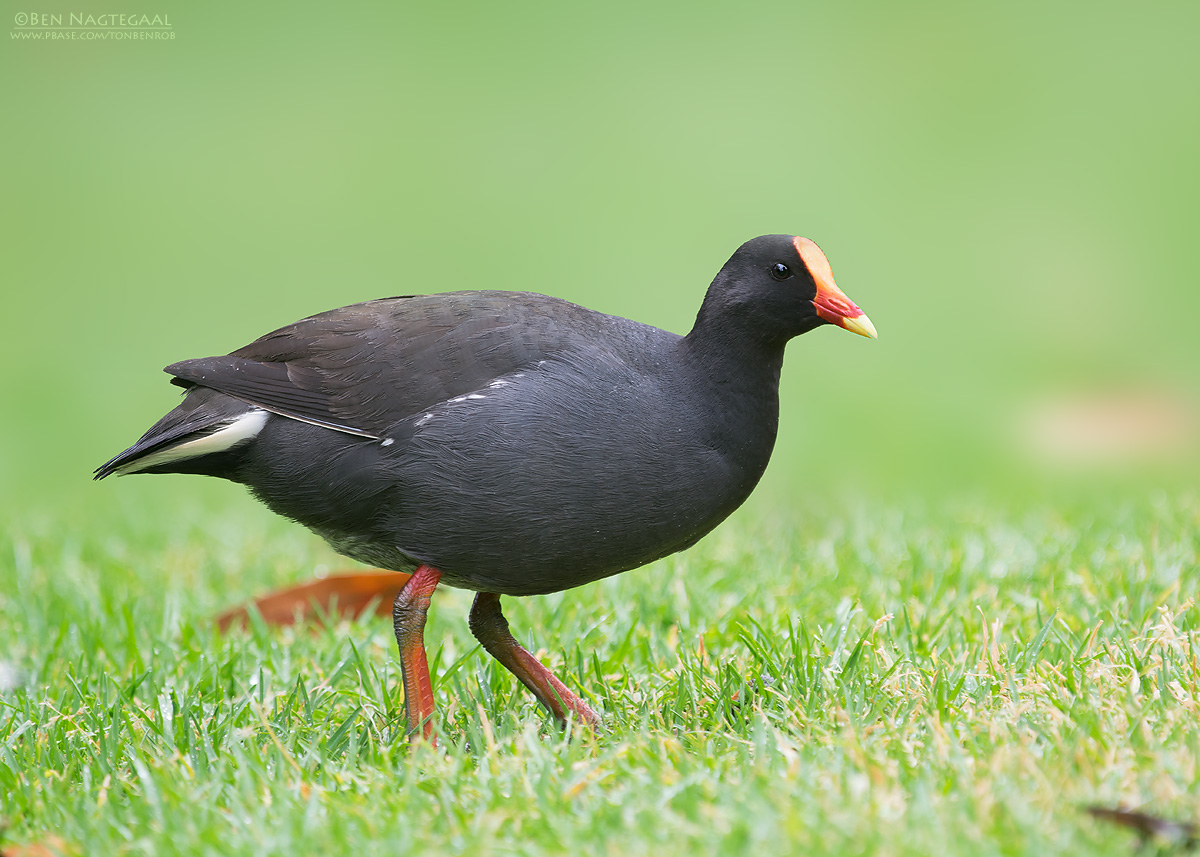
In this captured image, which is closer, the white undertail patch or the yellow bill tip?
the yellow bill tip

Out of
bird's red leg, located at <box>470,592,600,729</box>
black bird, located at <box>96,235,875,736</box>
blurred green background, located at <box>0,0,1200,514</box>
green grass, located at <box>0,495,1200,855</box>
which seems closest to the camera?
green grass, located at <box>0,495,1200,855</box>

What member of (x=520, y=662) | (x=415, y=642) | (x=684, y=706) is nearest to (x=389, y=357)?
(x=415, y=642)

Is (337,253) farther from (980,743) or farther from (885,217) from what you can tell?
(980,743)

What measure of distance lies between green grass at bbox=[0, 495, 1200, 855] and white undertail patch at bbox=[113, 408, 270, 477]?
59 cm

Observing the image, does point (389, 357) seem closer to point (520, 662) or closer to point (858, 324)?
point (520, 662)

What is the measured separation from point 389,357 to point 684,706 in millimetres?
1127

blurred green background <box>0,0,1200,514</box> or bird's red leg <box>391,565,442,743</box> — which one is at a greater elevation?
blurred green background <box>0,0,1200,514</box>

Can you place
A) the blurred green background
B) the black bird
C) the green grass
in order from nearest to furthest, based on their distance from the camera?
the green grass → the black bird → the blurred green background

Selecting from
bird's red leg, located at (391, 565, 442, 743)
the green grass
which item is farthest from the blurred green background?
bird's red leg, located at (391, 565, 442, 743)

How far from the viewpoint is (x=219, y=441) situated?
3346 mm

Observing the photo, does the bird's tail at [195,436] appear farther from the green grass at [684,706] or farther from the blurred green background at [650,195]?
the blurred green background at [650,195]

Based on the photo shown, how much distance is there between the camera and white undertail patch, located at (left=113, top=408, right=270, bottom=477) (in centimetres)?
333

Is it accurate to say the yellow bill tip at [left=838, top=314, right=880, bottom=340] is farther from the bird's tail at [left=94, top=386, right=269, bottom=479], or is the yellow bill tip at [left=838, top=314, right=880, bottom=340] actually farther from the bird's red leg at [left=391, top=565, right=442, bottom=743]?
the bird's tail at [left=94, top=386, right=269, bottom=479]

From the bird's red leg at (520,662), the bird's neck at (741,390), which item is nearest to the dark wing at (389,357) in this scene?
the bird's neck at (741,390)
